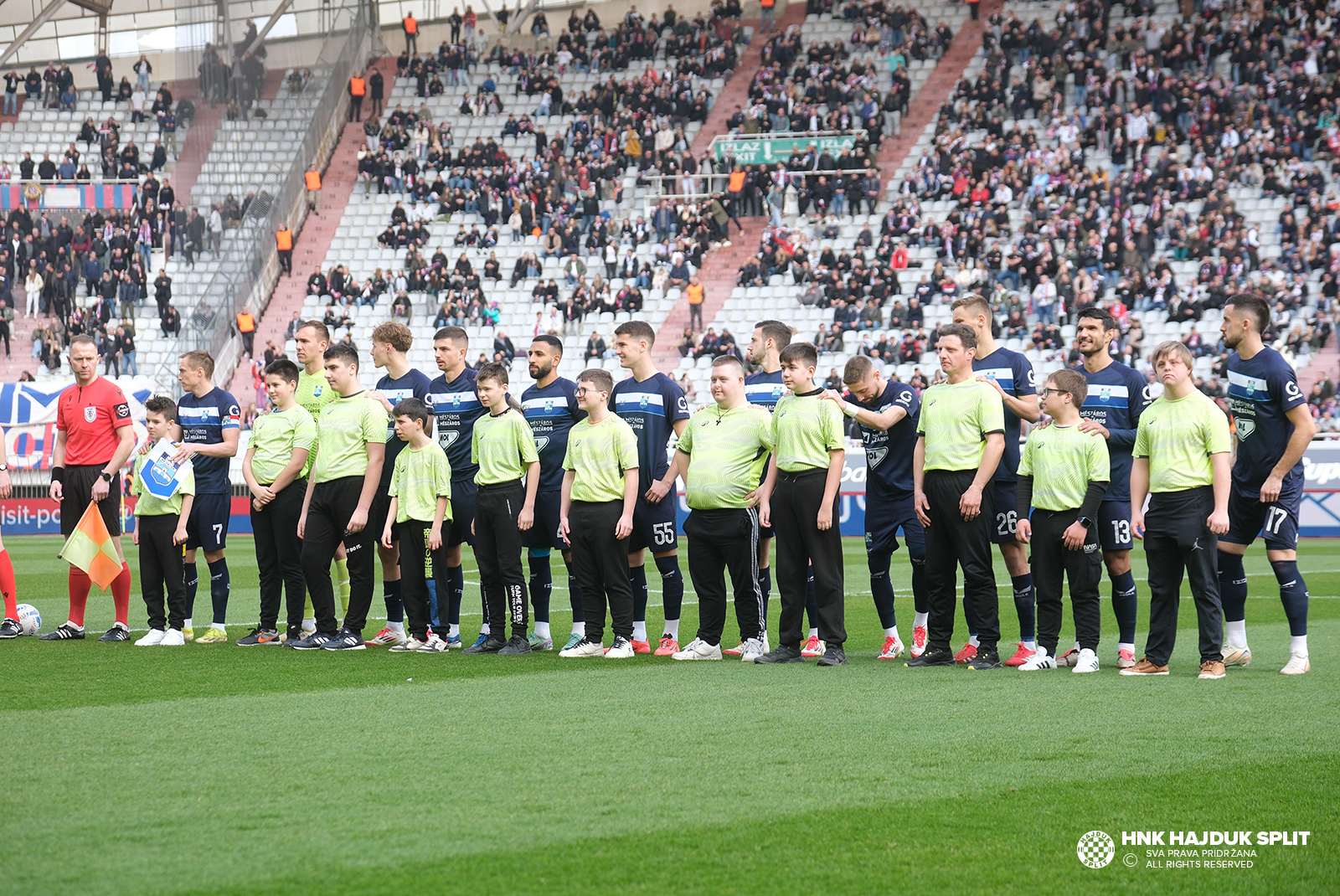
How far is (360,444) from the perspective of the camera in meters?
9.27

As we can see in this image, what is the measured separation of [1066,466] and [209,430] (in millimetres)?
6003

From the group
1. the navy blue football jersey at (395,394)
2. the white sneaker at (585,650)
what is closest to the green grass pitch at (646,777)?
the white sneaker at (585,650)

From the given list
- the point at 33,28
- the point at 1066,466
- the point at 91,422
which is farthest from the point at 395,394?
the point at 33,28

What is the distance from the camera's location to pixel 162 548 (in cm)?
955

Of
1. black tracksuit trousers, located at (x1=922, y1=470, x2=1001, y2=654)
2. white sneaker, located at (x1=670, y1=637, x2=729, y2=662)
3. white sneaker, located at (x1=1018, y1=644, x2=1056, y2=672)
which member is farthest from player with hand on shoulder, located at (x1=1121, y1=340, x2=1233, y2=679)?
white sneaker, located at (x1=670, y1=637, x2=729, y2=662)

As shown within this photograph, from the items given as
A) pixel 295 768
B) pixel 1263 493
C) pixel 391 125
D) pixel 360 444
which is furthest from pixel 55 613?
pixel 391 125

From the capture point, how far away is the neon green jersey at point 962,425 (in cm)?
803

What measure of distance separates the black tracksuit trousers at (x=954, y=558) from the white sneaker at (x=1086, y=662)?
0.48 meters

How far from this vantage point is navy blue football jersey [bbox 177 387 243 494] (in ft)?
32.7

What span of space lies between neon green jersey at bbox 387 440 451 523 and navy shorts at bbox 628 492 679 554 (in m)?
1.27

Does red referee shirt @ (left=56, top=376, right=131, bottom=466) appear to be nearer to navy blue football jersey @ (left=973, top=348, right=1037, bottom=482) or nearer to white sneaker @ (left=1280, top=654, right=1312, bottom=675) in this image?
navy blue football jersey @ (left=973, top=348, right=1037, bottom=482)

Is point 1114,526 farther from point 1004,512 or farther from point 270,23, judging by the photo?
point 270,23

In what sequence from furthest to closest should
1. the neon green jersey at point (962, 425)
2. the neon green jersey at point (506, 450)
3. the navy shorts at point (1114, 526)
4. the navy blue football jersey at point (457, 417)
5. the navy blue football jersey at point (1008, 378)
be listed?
the navy blue football jersey at point (457, 417), the neon green jersey at point (506, 450), the navy blue football jersey at point (1008, 378), the navy shorts at point (1114, 526), the neon green jersey at point (962, 425)

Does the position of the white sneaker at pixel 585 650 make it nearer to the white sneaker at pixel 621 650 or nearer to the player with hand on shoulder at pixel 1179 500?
the white sneaker at pixel 621 650
